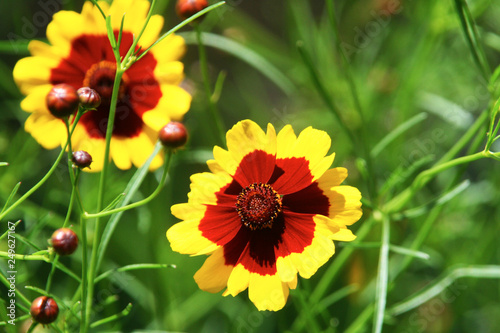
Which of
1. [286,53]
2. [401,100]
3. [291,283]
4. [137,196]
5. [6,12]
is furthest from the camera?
[286,53]

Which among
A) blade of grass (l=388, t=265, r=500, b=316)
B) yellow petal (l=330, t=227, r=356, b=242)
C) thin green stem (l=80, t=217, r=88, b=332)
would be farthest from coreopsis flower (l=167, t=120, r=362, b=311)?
blade of grass (l=388, t=265, r=500, b=316)

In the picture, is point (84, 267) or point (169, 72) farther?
point (169, 72)

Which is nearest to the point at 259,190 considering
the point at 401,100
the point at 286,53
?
the point at 401,100

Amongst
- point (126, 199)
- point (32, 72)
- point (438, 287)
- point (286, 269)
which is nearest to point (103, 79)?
point (32, 72)

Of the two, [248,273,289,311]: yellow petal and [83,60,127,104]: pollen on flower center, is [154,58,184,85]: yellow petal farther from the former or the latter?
[248,273,289,311]: yellow petal

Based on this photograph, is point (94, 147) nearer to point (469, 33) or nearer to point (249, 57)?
point (249, 57)

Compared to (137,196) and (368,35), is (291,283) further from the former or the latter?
(368,35)

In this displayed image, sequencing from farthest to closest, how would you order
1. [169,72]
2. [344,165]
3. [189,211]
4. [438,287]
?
[344,165], [438,287], [169,72], [189,211]
